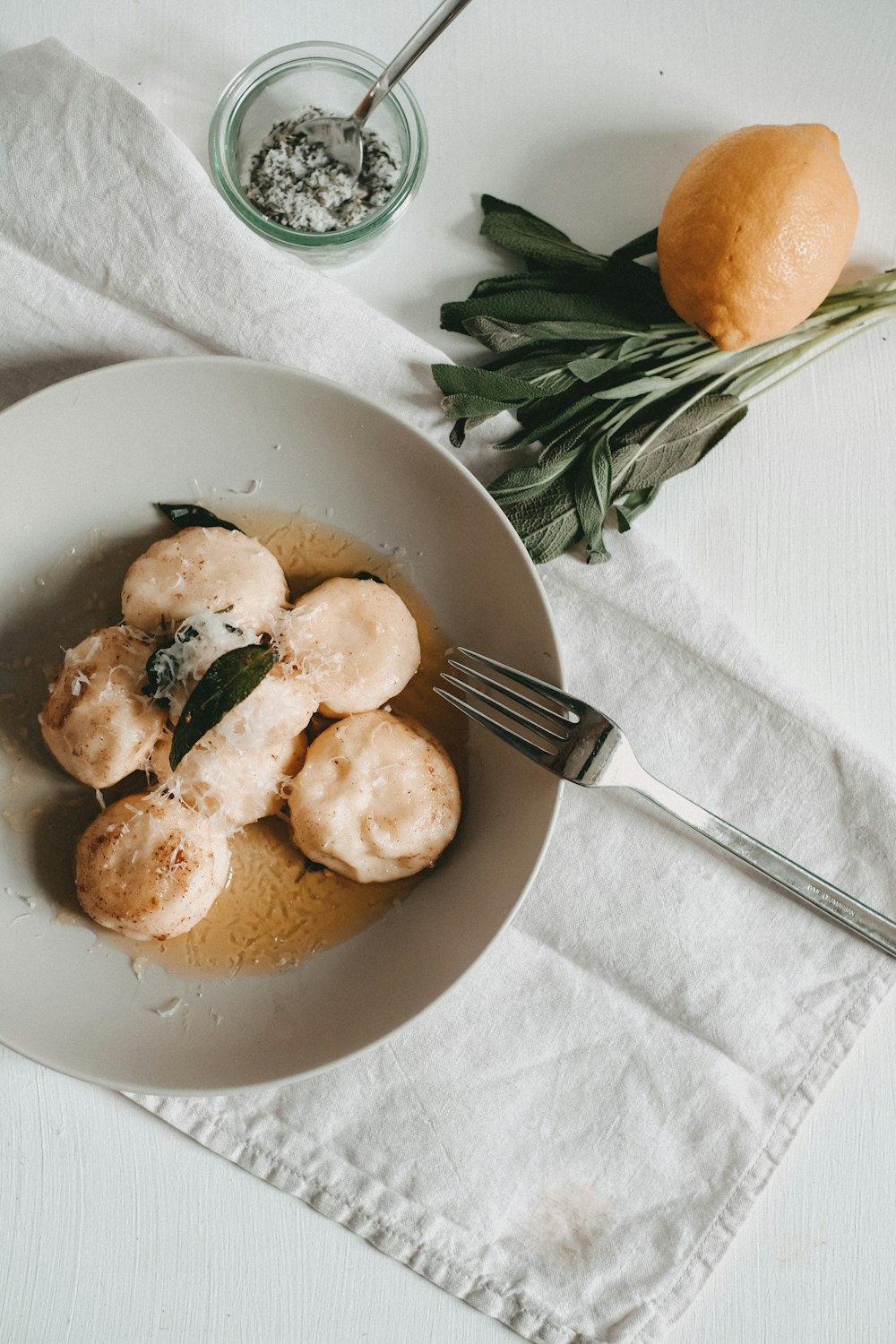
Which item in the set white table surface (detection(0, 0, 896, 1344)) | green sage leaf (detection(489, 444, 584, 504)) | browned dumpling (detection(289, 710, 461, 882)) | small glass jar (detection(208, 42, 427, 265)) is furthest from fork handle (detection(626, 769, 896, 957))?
small glass jar (detection(208, 42, 427, 265))

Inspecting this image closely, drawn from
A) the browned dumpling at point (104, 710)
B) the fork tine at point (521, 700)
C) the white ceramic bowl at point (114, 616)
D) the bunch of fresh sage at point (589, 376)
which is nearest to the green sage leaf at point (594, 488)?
the bunch of fresh sage at point (589, 376)

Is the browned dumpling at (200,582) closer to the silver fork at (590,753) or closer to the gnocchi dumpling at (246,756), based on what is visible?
the gnocchi dumpling at (246,756)

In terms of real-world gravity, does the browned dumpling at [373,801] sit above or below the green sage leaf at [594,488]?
below

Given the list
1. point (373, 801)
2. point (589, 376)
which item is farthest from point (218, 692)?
point (589, 376)

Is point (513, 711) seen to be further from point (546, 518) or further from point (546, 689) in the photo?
point (546, 518)

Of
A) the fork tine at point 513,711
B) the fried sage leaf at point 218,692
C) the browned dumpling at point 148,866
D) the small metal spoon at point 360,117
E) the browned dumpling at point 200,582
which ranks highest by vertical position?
the small metal spoon at point 360,117

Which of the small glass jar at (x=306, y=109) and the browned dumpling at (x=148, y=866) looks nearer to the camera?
the browned dumpling at (x=148, y=866)
